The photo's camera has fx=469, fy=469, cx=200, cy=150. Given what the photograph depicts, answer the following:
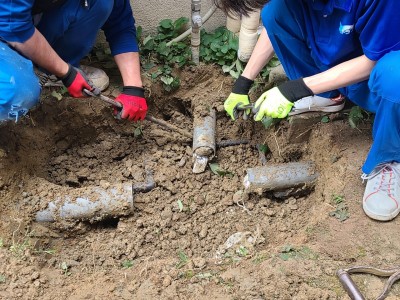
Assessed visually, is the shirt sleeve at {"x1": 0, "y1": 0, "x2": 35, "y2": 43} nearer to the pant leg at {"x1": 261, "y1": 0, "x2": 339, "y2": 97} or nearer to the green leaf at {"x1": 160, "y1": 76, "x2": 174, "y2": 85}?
the green leaf at {"x1": 160, "y1": 76, "x2": 174, "y2": 85}

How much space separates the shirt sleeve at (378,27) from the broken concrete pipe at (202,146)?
94cm

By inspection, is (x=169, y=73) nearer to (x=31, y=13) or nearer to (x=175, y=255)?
(x=31, y=13)

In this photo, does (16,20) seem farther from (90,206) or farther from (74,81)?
(90,206)

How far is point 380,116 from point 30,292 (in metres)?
1.57

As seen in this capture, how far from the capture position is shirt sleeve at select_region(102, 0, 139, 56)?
2527mm

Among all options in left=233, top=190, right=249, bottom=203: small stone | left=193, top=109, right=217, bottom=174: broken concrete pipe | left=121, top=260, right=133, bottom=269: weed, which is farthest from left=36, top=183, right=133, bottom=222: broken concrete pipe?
left=233, top=190, right=249, bottom=203: small stone

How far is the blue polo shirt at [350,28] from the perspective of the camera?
5.66 ft

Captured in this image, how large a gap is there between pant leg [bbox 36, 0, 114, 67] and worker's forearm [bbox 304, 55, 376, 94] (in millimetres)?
1082

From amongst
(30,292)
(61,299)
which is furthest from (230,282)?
(30,292)

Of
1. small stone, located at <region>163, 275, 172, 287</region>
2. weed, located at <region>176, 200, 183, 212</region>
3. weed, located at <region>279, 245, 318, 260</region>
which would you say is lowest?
weed, located at <region>176, 200, 183, 212</region>

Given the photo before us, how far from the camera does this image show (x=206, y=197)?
95.3 inches

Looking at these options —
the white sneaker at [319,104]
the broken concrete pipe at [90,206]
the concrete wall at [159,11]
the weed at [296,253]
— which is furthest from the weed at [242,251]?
→ the concrete wall at [159,11]

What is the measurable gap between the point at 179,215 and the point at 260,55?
0.91 metres

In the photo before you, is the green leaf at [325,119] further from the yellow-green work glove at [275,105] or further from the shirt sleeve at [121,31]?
the shirt sleeve at [121,31]
